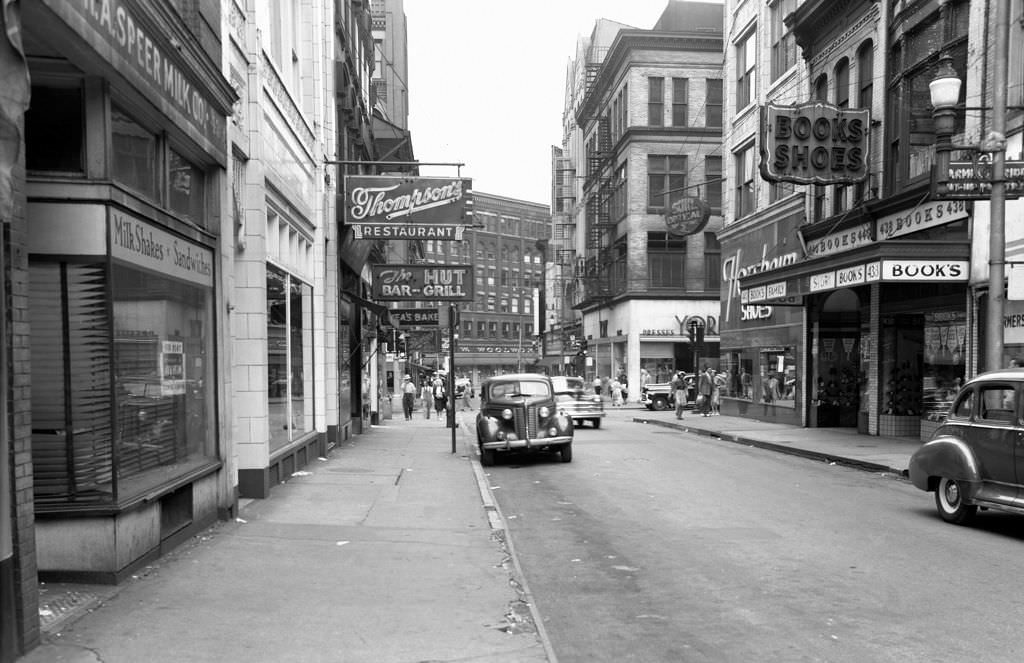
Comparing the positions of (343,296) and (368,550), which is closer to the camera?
(368,550)

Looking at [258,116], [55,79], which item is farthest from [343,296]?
[55,79]

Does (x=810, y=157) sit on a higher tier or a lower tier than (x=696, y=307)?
higher

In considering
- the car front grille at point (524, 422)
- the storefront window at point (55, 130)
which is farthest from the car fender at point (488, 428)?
the storefront window at point (55, 130)

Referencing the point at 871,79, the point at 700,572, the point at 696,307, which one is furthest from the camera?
the point at 696,307

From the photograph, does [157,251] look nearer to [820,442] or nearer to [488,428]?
[488,428]

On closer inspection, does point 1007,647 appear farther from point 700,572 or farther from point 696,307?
point 696,307

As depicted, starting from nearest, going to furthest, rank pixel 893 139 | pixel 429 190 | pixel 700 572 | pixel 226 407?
pixel 700 572, pixel 226 407, pixel 429 190, pixel 893 139

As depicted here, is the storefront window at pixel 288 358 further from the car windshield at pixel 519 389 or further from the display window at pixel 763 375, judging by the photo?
the display window at pixel 763 375

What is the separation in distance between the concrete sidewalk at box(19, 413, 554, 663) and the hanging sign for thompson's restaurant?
13.8 meters

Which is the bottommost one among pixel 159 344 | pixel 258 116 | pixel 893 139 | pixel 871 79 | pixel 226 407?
pixel 226 407

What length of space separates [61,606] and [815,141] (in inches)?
774

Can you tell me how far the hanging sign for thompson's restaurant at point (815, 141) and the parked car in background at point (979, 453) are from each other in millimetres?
11823

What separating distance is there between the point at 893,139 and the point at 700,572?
54.2 feet

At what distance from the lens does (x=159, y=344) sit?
27.0ft
